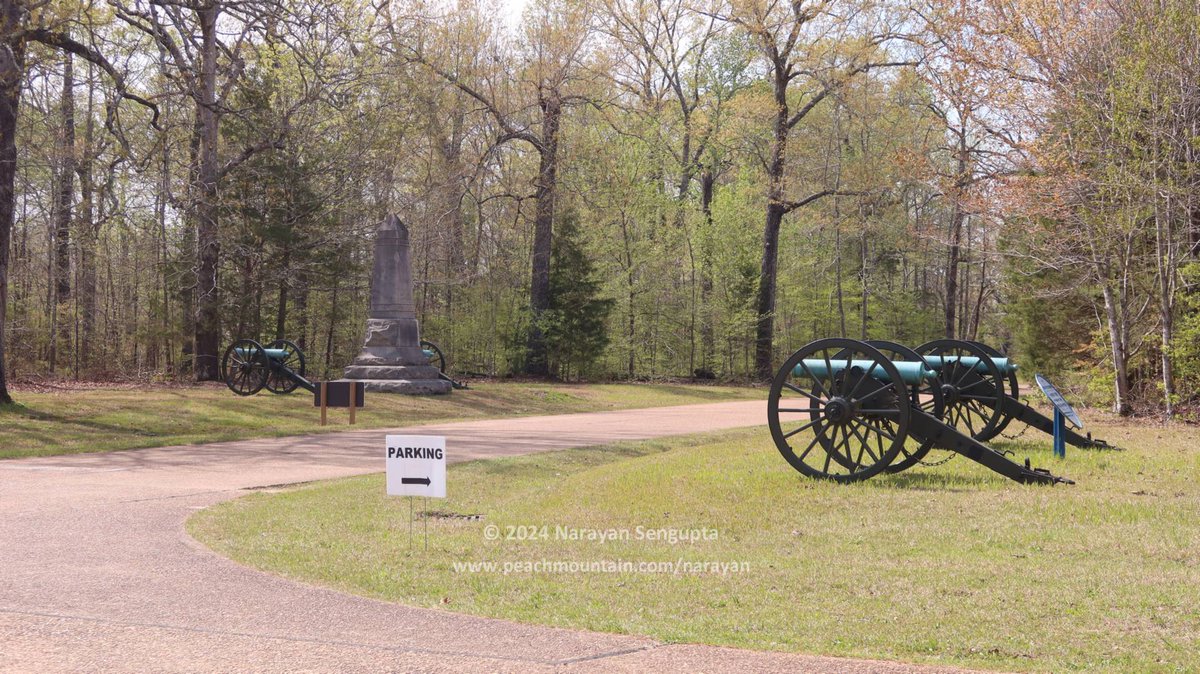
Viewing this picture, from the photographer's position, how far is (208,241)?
28.1m

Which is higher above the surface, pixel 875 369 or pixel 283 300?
pixel 283 300

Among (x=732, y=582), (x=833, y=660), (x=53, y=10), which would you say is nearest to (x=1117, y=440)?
(x=732, y=582)

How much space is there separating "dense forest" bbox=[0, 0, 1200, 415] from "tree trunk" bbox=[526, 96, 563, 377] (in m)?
0.14

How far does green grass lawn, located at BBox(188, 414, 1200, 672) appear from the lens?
18.5 feet

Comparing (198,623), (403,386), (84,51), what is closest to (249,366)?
(403,386)

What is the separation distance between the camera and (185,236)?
31.6m

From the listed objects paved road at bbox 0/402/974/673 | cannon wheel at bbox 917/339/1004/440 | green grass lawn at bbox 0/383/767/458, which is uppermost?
cannon wheel at bbox 917/339/1004/440

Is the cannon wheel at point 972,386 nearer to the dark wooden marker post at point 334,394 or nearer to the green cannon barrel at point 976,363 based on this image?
the green cannon barrel at point 976,363

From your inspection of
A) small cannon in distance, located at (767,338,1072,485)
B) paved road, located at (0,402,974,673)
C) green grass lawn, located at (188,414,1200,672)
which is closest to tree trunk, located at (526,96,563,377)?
green grass lawn, located at (188,414,1200,672)

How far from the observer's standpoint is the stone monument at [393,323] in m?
→ 25.8

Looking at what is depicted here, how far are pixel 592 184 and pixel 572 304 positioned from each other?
534 cm

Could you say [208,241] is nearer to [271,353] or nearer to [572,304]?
[271,353]

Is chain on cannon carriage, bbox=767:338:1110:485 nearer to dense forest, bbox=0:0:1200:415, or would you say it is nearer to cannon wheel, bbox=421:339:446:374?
dense forest, bbox=0:0:1200:415

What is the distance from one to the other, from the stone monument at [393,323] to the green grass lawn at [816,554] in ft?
44.4
